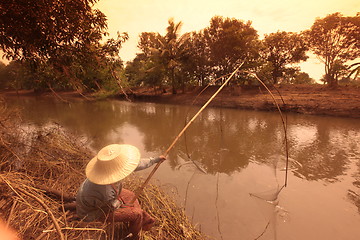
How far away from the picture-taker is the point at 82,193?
1.58 metres

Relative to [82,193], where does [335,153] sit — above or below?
below

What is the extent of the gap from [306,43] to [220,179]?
52.1 ft

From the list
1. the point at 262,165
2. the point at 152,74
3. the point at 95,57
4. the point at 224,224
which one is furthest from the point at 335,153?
the point at 152,74

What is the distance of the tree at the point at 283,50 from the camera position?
595 inches

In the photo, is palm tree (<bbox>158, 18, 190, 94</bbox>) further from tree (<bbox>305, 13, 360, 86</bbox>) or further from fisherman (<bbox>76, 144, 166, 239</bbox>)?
fisherman (<bbox>76, 144, 166, 239</bbox>)

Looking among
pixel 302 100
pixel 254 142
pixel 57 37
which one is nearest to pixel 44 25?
pixel 57 37

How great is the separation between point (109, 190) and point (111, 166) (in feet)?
0.87

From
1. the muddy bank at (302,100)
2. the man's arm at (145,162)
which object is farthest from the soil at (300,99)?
the man's arm at (145,162)

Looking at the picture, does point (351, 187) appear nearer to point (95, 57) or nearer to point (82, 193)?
point (82, 193)

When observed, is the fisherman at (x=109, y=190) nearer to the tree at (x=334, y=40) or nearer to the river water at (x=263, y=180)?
the river water at (x=263, y=180)

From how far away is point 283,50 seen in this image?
16031 millimetres

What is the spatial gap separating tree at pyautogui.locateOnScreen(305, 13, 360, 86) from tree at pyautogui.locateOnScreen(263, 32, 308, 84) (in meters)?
1.84

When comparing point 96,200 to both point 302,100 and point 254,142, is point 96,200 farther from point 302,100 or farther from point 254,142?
point 302,100

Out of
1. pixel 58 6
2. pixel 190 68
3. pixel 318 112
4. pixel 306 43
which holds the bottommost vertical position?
pixel 318 112
